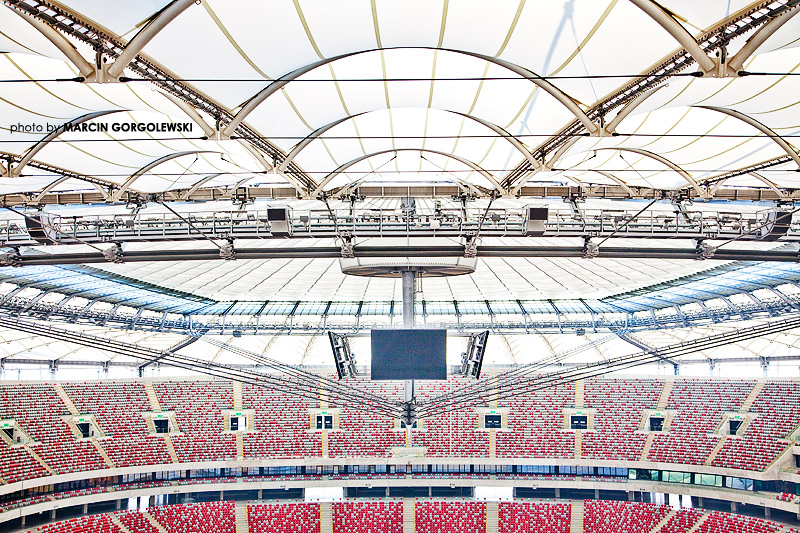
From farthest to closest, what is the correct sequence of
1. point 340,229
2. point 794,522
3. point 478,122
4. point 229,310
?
point 229,310 → point 794,522 → point 340,229 → point 478,122

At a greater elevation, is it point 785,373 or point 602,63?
point 602,63

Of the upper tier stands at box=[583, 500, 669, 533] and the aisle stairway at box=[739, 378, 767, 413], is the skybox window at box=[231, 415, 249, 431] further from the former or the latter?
the aisle stairway at box=[739, 378, 767, 413]

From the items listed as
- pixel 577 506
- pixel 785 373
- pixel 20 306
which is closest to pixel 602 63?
pixel 20 306

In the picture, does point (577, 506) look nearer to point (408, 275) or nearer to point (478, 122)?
point (408, 275)

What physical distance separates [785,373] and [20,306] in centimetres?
5319

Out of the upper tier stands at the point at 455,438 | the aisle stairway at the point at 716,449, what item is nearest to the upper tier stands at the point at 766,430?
the aisle stairway at the point at 716,449

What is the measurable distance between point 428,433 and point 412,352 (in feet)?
84.2

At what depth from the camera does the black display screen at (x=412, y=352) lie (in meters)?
25.7

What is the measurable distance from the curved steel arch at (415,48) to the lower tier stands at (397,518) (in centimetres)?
3779

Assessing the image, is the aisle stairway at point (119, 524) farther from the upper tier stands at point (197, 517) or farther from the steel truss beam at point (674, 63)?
the steel truss beam at point (674, 63)

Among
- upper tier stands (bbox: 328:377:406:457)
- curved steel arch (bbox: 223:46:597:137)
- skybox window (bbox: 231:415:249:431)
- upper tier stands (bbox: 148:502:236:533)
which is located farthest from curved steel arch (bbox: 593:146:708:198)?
skybox window (bbox: 231:415:249:431)

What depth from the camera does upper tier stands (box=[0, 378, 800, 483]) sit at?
4309 centimetres

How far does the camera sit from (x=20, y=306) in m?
29.9

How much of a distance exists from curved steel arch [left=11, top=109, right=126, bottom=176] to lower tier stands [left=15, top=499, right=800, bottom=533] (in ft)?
111
